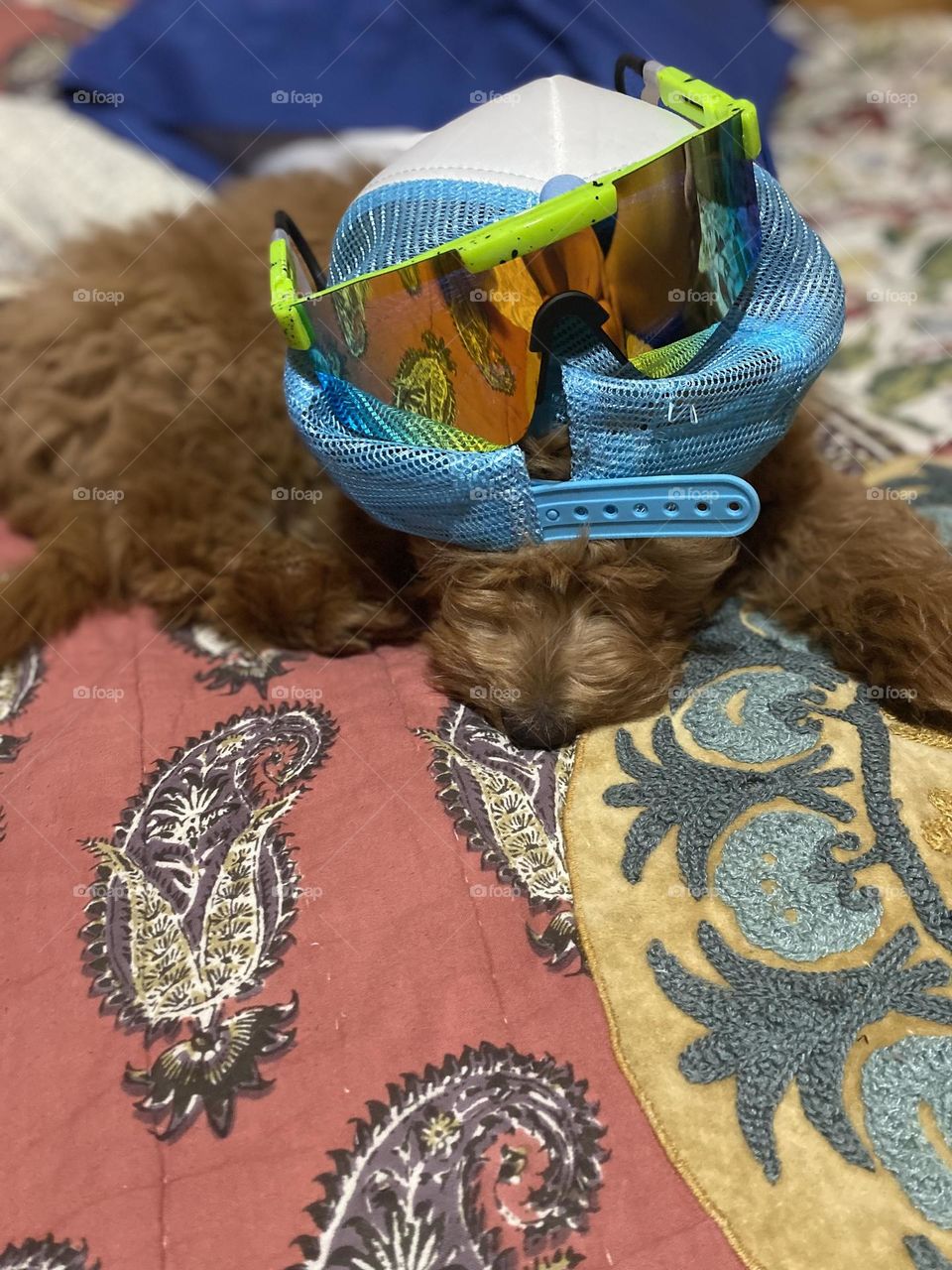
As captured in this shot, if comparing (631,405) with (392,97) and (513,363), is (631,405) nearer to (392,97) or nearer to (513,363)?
(513,363)

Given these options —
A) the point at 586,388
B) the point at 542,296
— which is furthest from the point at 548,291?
the point at 586,388

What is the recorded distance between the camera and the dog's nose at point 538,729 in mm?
1192

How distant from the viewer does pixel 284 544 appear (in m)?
1.61

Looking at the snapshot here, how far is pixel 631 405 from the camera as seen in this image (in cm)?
Result: 109

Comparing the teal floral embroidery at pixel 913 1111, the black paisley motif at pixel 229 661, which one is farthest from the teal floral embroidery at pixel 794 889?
the black paisley motif at pixel 229 661

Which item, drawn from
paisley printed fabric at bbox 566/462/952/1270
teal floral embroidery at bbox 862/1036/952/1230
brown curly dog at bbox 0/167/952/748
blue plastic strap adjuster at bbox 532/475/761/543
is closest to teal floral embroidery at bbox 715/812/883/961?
paisley printed fabric at bbox 566/462/952/1270

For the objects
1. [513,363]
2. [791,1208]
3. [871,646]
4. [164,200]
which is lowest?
[791,1208]

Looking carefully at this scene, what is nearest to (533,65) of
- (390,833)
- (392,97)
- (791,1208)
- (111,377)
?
(392,97)

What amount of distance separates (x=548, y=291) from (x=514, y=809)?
1.84ft

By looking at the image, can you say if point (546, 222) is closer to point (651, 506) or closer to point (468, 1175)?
point (651, 506)

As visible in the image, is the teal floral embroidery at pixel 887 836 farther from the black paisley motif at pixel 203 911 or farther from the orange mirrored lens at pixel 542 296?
the black paisley motif at pixel 203 911

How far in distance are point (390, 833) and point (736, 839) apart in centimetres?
37

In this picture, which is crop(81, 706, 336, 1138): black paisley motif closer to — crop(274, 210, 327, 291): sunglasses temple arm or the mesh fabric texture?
the mesh fabric texture

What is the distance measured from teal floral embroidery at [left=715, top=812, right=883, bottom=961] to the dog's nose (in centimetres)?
23
